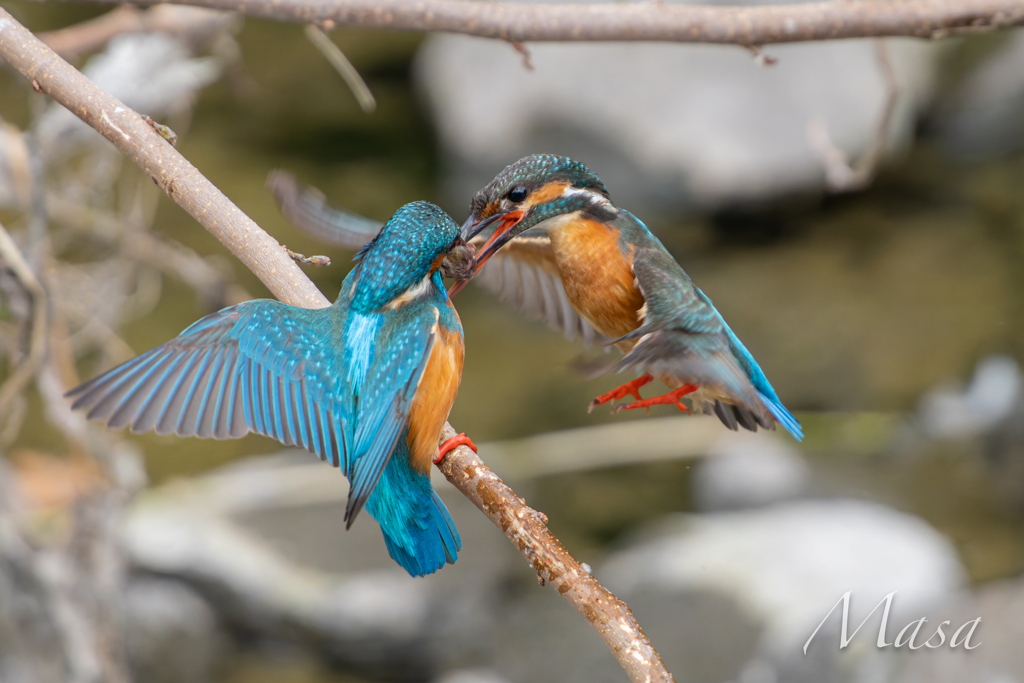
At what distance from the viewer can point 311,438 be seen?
1.29 meters

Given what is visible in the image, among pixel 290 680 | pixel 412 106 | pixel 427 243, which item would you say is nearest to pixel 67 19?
pixel 412 106

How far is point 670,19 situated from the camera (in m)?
1.69

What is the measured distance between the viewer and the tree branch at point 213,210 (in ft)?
3.93

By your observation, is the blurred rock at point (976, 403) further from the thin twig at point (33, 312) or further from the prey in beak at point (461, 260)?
the thin twig at point (33, 312)

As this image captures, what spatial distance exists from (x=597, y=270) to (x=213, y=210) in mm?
531

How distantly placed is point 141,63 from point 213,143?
11.0ft

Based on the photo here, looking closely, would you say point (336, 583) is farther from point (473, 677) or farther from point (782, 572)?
point (782, 572)

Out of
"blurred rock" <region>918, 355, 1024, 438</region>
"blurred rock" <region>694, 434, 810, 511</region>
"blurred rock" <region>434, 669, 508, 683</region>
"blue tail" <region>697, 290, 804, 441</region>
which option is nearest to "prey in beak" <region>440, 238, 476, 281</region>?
"blue tail" <region>697, 290, 804, 441</region>

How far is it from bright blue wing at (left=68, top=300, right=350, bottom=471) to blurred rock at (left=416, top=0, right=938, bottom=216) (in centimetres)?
363

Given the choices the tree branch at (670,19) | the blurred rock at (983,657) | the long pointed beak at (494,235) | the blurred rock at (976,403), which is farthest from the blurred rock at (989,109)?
the long pointed beak at (494,235)

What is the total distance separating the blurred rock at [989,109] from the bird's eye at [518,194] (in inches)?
184

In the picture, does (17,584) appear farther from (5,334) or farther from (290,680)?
(290,680)

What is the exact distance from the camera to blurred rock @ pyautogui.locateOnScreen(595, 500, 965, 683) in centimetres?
279

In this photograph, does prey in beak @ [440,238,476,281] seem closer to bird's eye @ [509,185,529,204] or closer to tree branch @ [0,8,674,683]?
bird's eye @ [509,185,529,204]
